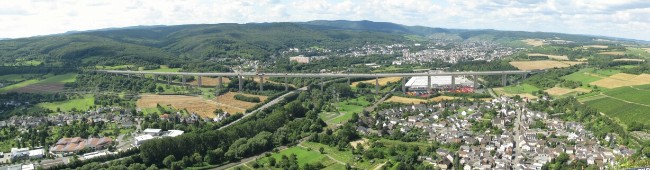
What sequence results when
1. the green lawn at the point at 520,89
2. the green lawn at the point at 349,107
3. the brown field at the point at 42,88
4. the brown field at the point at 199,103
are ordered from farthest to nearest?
the green lawn at the point at 520,89 < the brown field at the point at 42,88 < the brown field at the point at 199,103 < the green lawn at the point at 349,107

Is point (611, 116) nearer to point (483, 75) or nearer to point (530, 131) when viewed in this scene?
point (530, 131)

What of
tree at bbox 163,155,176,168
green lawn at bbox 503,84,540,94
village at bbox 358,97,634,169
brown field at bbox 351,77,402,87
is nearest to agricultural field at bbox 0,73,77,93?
tree at bbox 163,155,176,168

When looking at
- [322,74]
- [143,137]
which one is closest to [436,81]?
[322,74]

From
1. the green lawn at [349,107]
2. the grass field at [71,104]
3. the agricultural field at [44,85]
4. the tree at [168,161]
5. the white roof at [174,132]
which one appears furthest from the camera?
the agricultural field at [44,85]

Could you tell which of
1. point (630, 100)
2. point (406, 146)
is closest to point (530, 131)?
point (406, 146)

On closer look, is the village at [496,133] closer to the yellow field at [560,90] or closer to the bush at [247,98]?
the yellow field at [560,90]

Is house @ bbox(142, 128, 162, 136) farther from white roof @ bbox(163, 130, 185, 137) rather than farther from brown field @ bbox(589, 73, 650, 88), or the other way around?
brown field @ bbox(589, 73, 650, 88)

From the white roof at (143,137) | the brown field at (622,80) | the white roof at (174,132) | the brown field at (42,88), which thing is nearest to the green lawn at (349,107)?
the white roof at (174,132)
